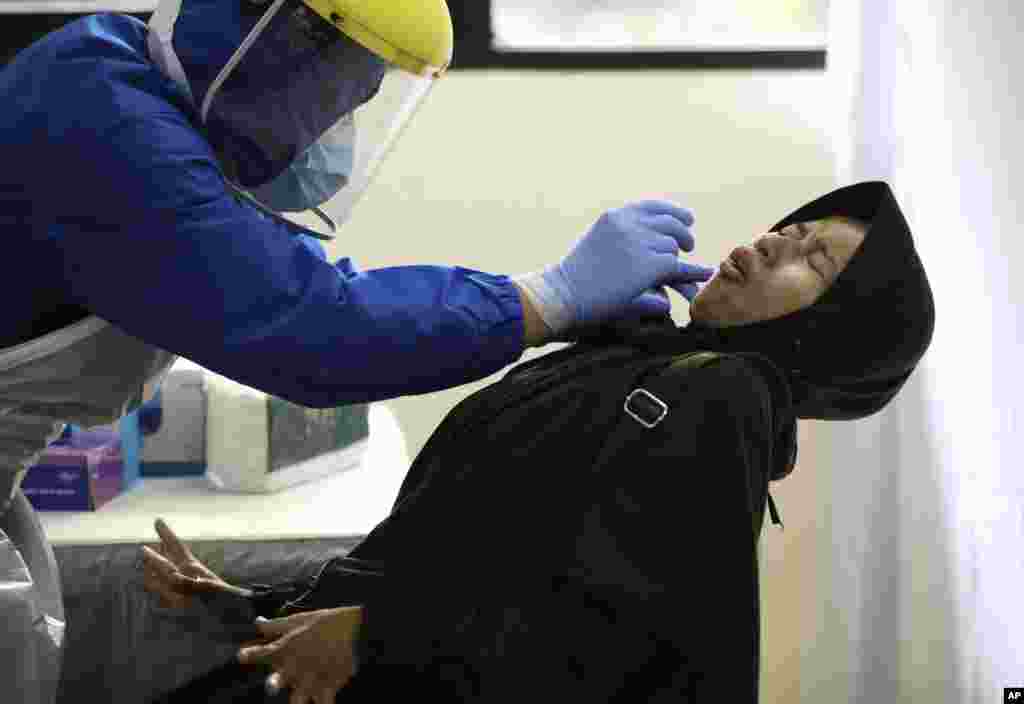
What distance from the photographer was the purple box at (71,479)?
2.17 meters

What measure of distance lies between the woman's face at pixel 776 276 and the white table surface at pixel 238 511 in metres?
0.76

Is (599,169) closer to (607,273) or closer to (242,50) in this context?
(607,273)

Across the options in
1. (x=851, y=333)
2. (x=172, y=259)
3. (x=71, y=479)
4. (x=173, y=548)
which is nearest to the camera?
(x=172, y=259)

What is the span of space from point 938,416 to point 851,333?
569 millimetres

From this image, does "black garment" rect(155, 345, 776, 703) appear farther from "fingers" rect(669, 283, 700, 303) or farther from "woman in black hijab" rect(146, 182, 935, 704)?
A: "fingers" rect(669, 283, 700, 303)

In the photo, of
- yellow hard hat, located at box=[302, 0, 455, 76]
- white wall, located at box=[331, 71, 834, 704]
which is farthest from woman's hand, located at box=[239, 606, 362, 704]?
white wall, located at box=[331, 71, 834, 704]

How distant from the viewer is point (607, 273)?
4.59ft

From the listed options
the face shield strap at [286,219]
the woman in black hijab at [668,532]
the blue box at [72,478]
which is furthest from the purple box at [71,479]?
the face shield strap at [286,219]

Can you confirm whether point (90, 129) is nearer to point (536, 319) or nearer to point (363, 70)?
point (363, 70)

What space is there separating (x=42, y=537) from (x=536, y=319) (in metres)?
0.64

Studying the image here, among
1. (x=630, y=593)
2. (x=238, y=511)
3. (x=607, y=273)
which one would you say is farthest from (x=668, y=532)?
(x=238, y=511)

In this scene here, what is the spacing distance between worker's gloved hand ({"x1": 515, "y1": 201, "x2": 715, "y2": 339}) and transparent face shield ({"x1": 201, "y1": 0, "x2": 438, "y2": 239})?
9.3 inches

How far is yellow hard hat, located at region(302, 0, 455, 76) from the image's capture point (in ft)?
4.20

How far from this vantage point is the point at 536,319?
4.55ft
